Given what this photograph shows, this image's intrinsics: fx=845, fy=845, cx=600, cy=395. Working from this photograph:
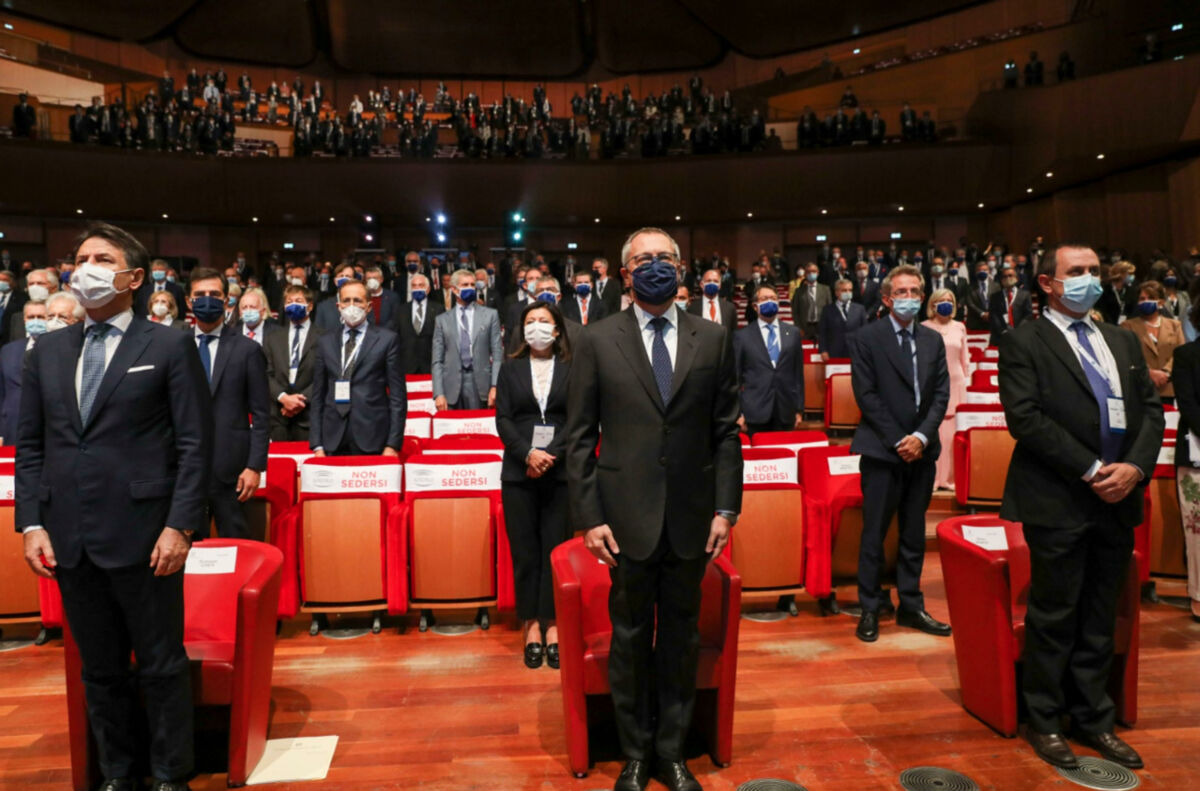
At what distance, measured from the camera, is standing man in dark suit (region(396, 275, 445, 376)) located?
6.87 m

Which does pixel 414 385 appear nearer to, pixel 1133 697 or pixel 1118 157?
pixel 1133 697

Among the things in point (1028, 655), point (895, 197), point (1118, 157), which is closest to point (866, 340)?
point (1028, 655)

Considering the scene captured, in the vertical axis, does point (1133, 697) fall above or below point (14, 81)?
below

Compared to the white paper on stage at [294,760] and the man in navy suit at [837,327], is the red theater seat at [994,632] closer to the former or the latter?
the white paper on stage at [294,760]

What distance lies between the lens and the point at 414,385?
20.5ft

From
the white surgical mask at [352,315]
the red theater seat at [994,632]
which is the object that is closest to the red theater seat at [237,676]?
the white surgical mask at [352,315]

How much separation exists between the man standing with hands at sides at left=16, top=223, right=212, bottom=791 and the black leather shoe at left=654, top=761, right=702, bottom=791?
49.4 inches

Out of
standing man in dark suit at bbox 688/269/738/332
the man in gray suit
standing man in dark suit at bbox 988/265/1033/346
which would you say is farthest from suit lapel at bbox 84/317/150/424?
standing man in dark suit at bbox 988/265/1033/346

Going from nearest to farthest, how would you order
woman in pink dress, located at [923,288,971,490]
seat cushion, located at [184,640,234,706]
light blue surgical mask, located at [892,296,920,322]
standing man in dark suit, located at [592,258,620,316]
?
seat cushion, located at [184,640,234,706], light blue surgical mask, located at [892,296,920,322], woman in pink dress, located at [923,288,971,490], standing man in dark suit, located at [592,258,620,316]

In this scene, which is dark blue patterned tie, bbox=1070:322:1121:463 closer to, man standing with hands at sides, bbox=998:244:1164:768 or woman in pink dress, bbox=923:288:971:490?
man standing with hands at sides, bbox=998:244:1164:768

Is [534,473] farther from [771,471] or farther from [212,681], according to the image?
[212,681]

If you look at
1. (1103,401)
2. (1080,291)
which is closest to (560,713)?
(1103,401)

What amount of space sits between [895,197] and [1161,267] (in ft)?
31.9

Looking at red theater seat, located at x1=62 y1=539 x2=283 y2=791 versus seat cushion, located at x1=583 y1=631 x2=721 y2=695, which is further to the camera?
seat cushion, located at x1=583 y1=631 x2=721 y2=695
